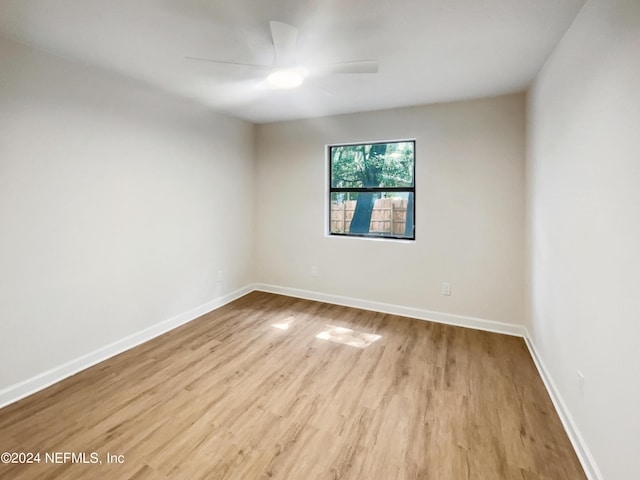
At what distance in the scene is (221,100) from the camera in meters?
3.19

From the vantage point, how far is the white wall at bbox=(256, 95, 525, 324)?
3018 mm

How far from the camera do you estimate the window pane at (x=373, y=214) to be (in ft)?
11.7

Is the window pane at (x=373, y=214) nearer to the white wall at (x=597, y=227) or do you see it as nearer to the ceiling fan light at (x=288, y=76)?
the white wall at (x=597, y=227)

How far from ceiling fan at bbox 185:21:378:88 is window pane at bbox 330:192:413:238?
5.97ft

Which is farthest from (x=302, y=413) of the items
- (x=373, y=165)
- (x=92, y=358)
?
(x=373, y=165)

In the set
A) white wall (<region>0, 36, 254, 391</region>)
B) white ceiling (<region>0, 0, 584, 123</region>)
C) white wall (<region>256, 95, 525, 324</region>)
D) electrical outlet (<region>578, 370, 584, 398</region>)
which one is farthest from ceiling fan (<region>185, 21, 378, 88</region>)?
electrical outlet (<region>578, 370, 584, 398</region>)

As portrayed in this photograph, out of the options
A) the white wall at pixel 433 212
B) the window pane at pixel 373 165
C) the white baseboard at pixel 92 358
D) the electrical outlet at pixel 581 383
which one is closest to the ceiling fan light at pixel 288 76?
the white wall at pixel 433 212

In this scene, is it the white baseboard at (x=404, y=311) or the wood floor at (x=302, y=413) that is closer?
the wood floor at (x=302, y=413)

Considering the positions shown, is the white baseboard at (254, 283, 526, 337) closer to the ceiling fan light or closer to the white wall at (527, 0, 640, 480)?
the white wall at (527, 0, 640, 480)

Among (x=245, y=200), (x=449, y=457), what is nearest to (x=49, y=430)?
(x=449, y=457)

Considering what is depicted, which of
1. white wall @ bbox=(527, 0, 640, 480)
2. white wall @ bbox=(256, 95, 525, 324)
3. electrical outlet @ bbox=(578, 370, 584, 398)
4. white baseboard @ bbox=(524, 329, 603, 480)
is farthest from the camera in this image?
white wall @ bbox=(256, 95, 525, 324)

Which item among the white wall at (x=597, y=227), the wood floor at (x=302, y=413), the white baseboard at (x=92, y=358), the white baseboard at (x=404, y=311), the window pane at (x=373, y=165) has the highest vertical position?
the window pane at (x=373, y=165)

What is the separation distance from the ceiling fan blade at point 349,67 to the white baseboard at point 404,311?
255cm

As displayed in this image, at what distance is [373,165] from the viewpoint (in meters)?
3.72
